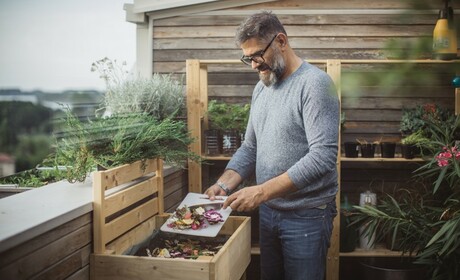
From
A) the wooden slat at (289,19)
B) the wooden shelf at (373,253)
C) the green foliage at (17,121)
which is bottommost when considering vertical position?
the wooden shelf at (373,253)

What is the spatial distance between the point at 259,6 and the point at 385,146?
146cm

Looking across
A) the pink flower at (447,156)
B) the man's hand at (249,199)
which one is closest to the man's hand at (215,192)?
the man's hand at (249,199)

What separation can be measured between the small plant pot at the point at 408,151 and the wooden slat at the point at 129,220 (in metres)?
1.88

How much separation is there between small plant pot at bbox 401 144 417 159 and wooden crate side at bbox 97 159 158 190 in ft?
6.14

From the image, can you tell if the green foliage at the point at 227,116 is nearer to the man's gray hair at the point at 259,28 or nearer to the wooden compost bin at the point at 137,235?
the wooden compost bin at the point at 137,235

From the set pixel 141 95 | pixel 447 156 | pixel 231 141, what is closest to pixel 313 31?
pixel 231 141

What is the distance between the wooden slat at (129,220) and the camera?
5.91ft

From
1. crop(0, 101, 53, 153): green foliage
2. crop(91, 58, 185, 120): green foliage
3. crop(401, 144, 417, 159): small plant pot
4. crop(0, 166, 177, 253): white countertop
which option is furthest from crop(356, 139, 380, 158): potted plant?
crop(0, 101, 53, 153): green foliage

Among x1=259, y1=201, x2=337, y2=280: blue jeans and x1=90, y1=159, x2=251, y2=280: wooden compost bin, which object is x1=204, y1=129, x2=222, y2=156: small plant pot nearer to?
x1=90, y1=159, x2=251, y2=280: wooden compost bin

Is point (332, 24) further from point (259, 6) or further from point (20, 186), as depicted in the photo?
point (20, 186)

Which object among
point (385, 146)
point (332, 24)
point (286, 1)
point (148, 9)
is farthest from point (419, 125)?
point (148, 9)

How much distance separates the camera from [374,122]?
3727 mm

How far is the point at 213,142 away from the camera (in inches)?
132

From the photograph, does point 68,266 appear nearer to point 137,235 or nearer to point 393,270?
point 137,235
